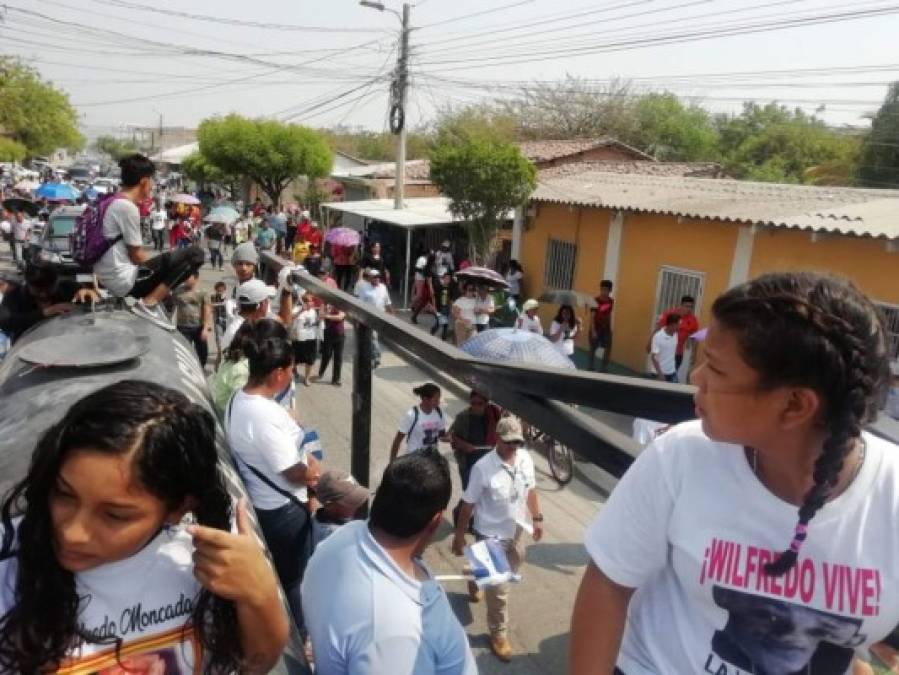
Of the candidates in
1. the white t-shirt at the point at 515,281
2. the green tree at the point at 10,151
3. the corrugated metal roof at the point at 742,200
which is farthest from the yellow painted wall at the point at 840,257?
the green tree at the point at 10,151

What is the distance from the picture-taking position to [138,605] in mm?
1263

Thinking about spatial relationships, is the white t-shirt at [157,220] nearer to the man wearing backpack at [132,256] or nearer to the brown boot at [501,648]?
the man wearing backpack at [132,256]

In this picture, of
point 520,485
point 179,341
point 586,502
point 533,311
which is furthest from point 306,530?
point 533,311

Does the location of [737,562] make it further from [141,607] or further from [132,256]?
[132,256]

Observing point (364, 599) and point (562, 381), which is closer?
point (562, 381)

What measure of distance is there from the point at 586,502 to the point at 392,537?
514 centimetres

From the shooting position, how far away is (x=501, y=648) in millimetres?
4637

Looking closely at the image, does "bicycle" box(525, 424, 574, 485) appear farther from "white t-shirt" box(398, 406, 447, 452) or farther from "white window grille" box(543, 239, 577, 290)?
"white window grille" box(543, 239, 577, 290)

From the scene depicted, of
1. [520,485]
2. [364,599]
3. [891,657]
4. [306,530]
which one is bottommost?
[520,485]

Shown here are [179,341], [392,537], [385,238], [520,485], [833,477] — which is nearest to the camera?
[833,477]

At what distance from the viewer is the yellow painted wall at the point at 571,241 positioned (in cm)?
1321

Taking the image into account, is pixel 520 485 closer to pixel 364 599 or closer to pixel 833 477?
pixel 364 599

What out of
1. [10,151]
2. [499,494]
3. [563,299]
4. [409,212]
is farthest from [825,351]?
[10,151]

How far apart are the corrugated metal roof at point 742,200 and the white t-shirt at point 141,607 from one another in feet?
28.9
